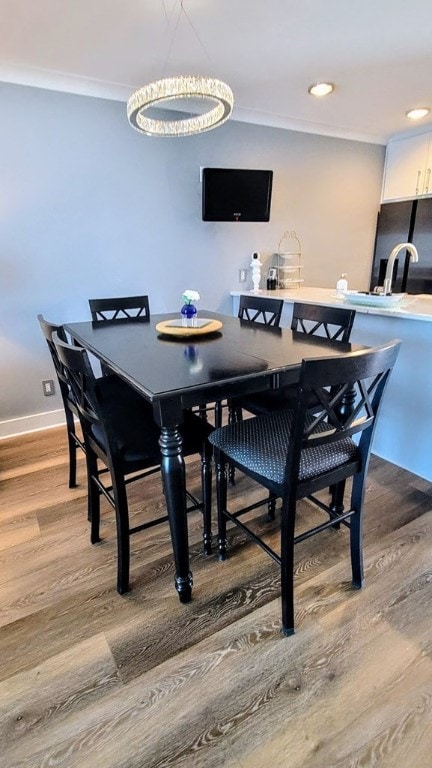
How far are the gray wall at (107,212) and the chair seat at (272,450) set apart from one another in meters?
1.94

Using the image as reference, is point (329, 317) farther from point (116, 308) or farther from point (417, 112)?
point (417, 112)

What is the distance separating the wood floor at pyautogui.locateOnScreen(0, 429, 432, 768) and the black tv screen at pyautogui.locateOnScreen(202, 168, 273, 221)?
7.99 feet

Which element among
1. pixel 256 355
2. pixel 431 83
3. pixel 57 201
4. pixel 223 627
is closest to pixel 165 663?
pixel 223 627

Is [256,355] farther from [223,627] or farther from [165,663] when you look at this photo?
[165,663]

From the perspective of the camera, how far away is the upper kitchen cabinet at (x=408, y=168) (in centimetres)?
369

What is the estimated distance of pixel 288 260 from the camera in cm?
373

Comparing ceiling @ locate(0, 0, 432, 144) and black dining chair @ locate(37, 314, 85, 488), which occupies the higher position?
ceiling @ locate(0, 0, 432, 144)

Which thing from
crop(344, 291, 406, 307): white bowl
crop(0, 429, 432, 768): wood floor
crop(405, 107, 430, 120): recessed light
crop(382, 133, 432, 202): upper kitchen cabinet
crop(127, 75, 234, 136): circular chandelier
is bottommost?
crop(0, 429, 432, 768): wood floor

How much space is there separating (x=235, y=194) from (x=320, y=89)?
90 cm

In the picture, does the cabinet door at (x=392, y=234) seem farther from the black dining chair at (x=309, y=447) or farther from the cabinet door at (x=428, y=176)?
the black dining chair at (x=309, y=447)

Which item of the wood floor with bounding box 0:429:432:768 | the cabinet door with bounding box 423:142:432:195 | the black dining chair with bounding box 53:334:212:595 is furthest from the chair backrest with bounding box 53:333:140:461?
the cabinet door with bounding box 423:142:432:195

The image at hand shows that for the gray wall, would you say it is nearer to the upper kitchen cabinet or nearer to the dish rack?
the dish rack

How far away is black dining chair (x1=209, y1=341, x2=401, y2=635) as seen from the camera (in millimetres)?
1113

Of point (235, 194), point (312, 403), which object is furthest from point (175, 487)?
point (235, 194)
